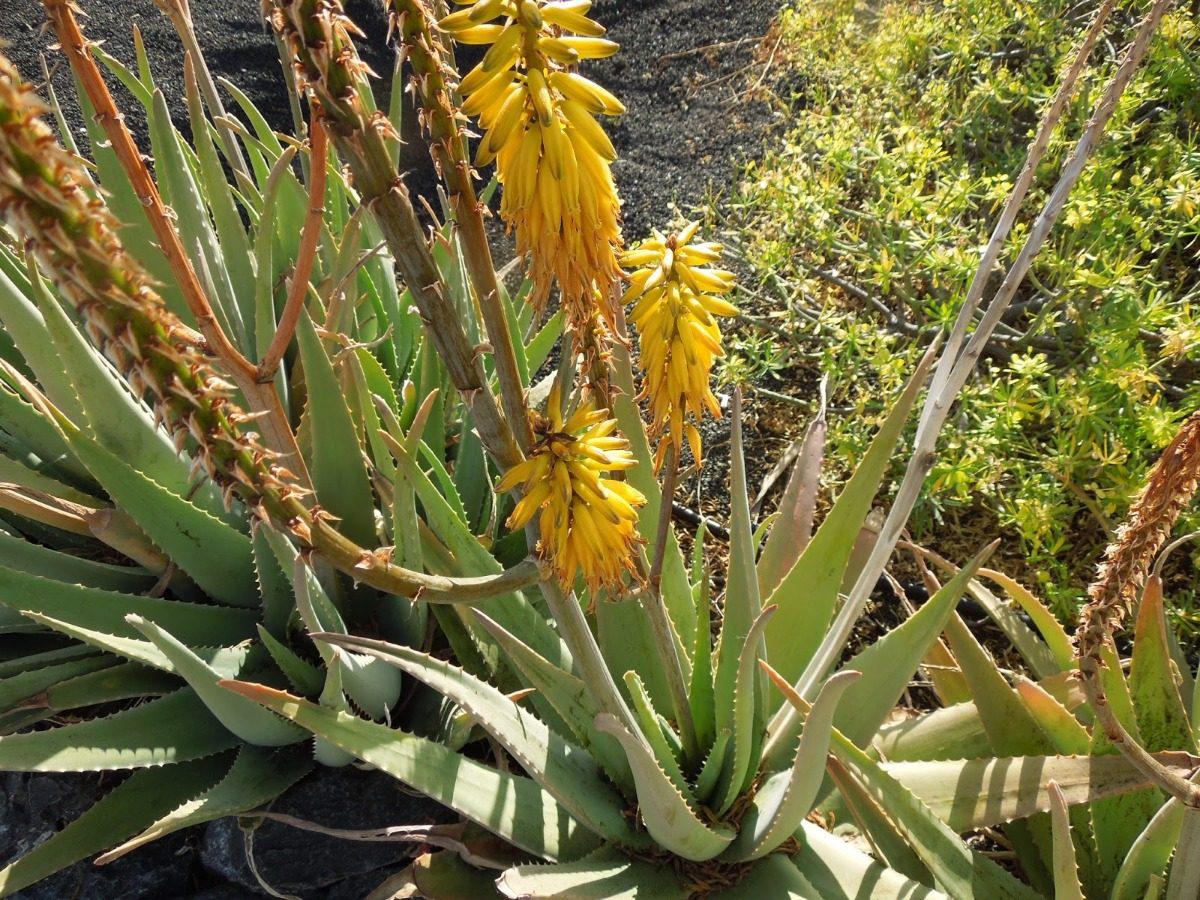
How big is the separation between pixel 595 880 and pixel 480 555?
0.45 meters

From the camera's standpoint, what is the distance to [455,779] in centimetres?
110

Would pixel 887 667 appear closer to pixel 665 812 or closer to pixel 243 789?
pixel 665 812

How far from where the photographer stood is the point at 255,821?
4.61 ft

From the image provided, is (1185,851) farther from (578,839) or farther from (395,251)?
(395,251)

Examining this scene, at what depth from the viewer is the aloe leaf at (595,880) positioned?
0.95 meters

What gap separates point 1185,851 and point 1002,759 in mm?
232

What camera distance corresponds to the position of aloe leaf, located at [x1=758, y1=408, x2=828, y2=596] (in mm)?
1514

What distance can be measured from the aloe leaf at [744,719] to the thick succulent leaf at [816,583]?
0.34 feet

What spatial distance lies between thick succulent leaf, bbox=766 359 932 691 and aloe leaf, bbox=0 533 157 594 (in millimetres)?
1123

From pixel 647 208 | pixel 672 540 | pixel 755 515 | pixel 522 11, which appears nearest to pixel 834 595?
pixel 672 540

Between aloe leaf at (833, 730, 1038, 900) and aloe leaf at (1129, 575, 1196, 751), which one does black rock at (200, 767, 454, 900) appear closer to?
aloe leaf at (833, 730, 1038, 900)

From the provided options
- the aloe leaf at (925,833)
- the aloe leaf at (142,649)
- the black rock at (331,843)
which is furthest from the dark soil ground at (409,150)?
the aloe leaf at (925,833)

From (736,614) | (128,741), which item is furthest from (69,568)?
(736,614)

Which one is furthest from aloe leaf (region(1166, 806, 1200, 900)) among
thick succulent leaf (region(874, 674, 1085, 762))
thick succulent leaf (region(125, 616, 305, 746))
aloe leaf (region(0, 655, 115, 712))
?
aloe leaf (region(0, 655, 115, 712))
